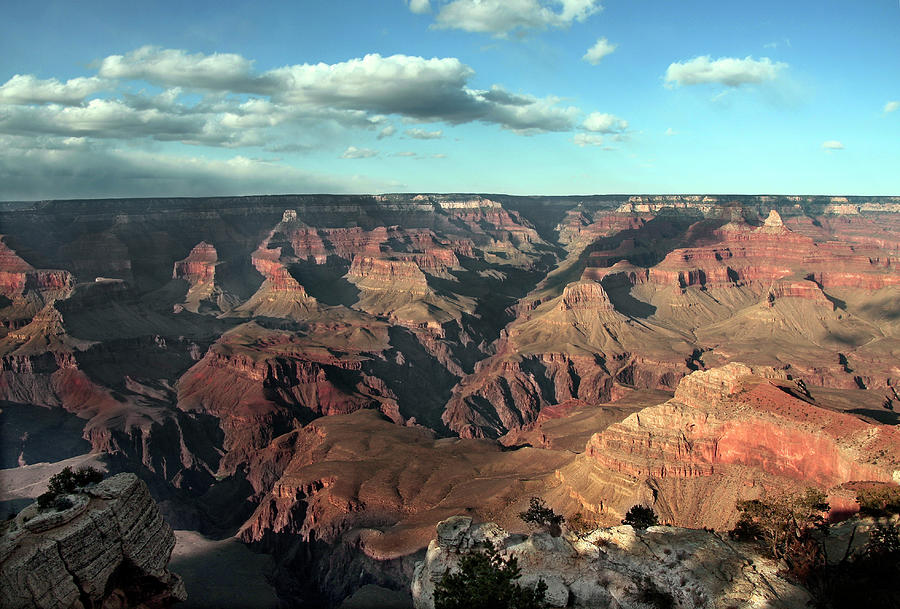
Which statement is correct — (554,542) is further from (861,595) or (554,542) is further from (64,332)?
(64,332)

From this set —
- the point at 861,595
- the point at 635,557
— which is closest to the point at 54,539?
the point at 635,557

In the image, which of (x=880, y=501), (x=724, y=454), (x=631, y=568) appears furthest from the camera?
(x=724, y=454)

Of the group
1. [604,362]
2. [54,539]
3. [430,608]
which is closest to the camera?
[54,539]

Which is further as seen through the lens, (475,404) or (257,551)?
(475,404)

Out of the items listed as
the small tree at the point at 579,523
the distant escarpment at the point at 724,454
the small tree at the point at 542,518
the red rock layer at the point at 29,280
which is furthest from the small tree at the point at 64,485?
the red rock layer at the point at 29,280

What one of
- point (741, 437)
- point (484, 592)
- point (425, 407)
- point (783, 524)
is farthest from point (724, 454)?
point (425, 407)

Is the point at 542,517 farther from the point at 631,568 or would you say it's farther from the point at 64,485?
the point at 64,485
